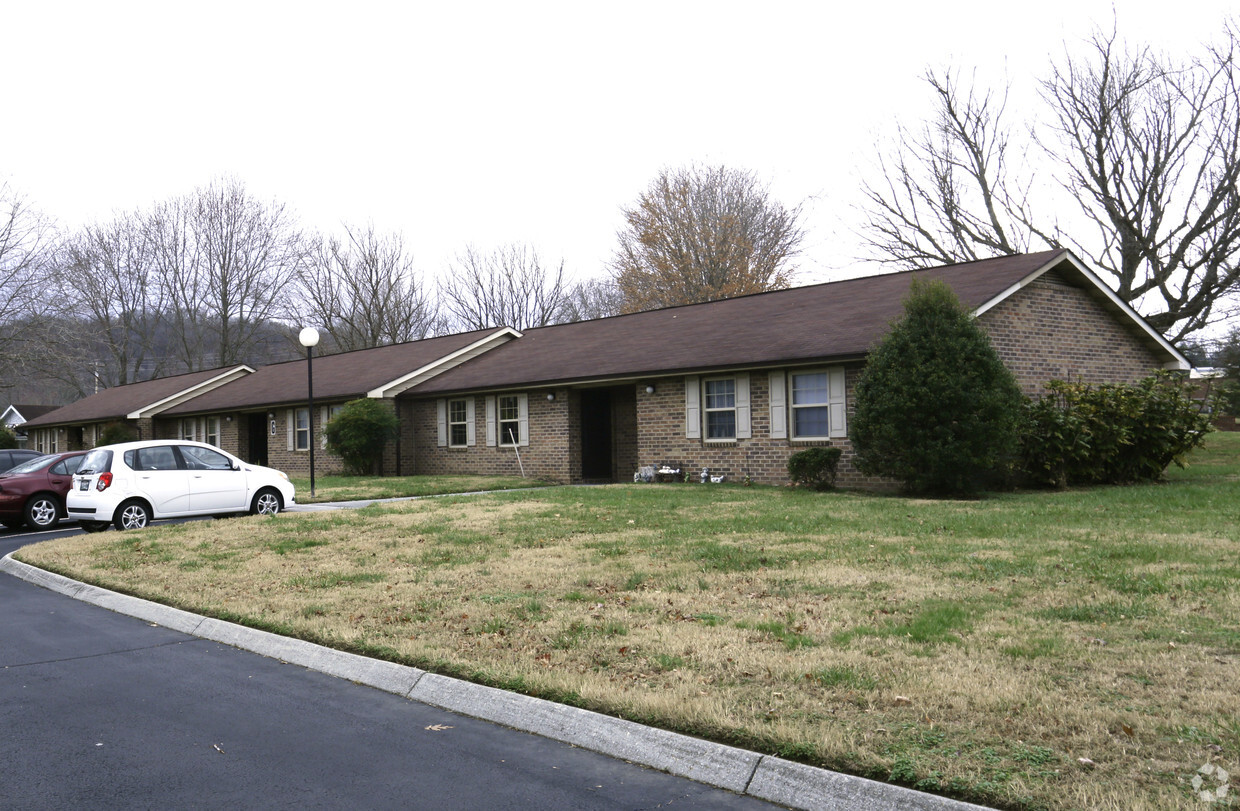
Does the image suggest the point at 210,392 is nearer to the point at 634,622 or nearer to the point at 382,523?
the point at 382,523

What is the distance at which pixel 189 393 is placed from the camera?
40562 mm

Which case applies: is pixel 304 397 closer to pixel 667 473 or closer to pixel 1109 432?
pixel 667 473

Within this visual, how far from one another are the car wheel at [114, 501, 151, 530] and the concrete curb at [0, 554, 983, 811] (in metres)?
8.57

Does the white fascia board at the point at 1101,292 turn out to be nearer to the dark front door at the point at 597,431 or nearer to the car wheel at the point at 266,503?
the dark front door at the point at 597,431

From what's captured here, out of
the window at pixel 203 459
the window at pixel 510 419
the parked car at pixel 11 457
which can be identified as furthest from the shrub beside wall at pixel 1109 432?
the parked car at pixel 11 457

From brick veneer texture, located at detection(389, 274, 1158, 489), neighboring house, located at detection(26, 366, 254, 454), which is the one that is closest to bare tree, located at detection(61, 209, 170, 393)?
neighboring house, located at detection(26, 366, 254, 454)

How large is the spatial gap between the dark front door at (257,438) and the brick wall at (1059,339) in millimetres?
26797

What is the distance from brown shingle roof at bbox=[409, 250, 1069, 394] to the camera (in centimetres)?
1986

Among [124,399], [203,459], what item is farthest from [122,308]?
[203,459]

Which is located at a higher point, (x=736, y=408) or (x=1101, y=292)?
(x=1101, y=292)

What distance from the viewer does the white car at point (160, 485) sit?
1537cm

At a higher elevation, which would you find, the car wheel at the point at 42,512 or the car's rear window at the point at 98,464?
the car's rear window at the point at 98,464

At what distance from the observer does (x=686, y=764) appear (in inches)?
185

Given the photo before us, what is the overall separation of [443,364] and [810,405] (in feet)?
45.5
